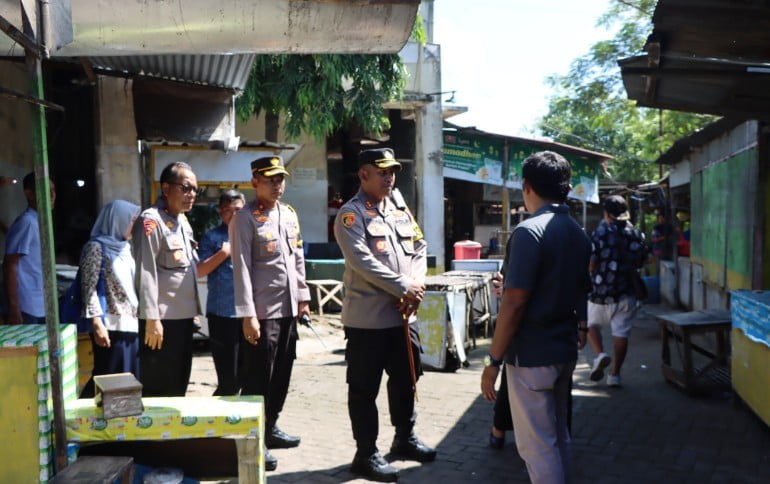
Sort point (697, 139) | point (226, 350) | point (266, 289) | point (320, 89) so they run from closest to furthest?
point (266, 289) → point (226, 350) → point (697, 139) → point (320, 89)

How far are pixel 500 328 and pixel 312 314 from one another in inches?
346

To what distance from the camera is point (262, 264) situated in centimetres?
458

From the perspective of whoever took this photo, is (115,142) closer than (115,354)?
No

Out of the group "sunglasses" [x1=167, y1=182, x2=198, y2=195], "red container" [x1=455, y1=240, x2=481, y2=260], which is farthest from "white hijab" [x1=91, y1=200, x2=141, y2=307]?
"red container" [x1=455, y1=240, x2=481, y2=260]

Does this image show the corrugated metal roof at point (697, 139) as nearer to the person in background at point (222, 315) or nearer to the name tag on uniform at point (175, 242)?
the person in background at point (222, 315)

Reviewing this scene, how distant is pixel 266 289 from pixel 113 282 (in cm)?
91

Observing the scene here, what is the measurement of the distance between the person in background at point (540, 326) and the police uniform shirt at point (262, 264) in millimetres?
1701

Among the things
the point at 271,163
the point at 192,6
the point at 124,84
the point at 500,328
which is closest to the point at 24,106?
the point at 124,84

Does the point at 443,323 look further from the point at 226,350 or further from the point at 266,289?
the point at 266,289

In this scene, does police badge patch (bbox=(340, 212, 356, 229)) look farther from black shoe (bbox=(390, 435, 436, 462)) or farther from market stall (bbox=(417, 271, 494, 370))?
market stall (bbox=(417, 271, 494, 370))

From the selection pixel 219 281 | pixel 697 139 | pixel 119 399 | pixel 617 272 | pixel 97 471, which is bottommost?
pixel 97 471

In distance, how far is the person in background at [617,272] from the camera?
662 cm

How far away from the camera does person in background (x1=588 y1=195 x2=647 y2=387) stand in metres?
6.62

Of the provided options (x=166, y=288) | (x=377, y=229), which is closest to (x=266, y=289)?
(x=166, y=288)
